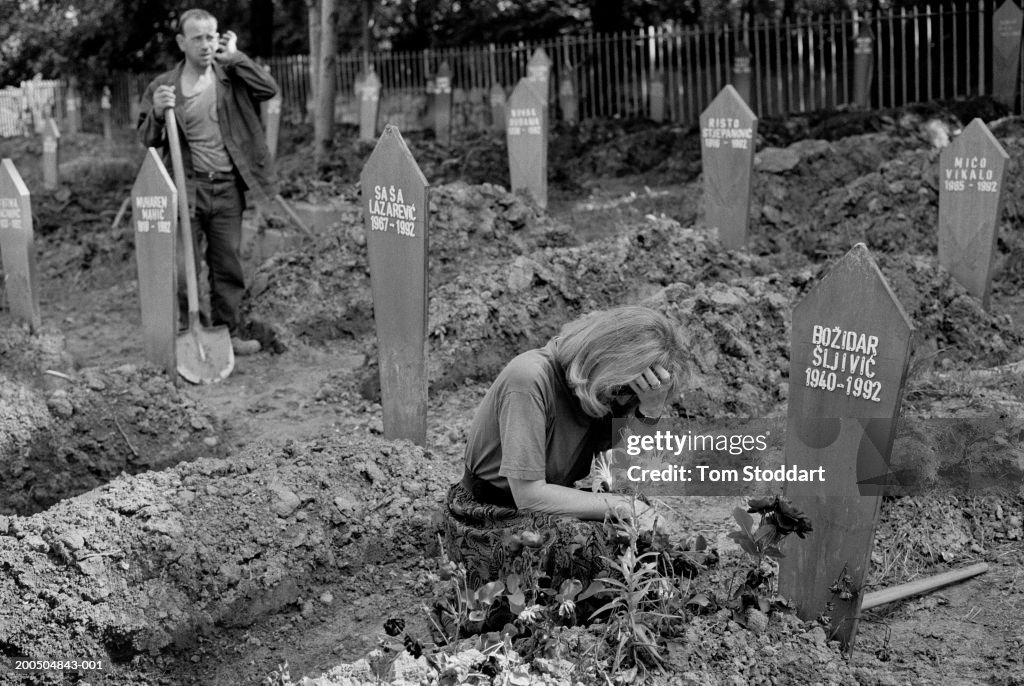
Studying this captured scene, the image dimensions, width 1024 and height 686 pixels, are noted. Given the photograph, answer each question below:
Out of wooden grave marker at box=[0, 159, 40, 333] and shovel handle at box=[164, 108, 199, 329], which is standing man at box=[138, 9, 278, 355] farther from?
wooden grave marker at box=[0, 159, 40, 333]

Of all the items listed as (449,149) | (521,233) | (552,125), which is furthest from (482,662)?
(552,125)

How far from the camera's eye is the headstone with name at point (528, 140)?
10.2 m

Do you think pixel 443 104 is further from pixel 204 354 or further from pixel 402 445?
pixel 402 445

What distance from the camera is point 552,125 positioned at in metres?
18.2

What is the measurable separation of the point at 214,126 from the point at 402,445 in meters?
3.56

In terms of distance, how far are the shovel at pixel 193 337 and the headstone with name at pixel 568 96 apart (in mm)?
12217

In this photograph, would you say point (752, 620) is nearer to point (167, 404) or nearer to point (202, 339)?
point (167, 404)

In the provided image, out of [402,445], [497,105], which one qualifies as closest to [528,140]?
[402,445]

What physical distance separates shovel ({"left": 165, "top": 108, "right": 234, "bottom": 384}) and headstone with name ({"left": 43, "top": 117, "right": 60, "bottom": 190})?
33.7 ft

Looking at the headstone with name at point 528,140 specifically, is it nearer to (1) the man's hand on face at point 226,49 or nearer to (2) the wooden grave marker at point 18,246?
(1) the man's hand on face at point 226,49

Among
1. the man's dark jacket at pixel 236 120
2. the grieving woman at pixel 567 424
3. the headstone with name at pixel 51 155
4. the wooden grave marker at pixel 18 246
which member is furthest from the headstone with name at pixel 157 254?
the headstone with name at pixel 51 155

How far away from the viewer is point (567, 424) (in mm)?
3395

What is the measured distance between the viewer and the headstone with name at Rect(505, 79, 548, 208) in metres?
10.2

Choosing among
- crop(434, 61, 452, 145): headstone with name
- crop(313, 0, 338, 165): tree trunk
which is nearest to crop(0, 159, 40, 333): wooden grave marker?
crop(313, 0, 338, 165): tree trunk
